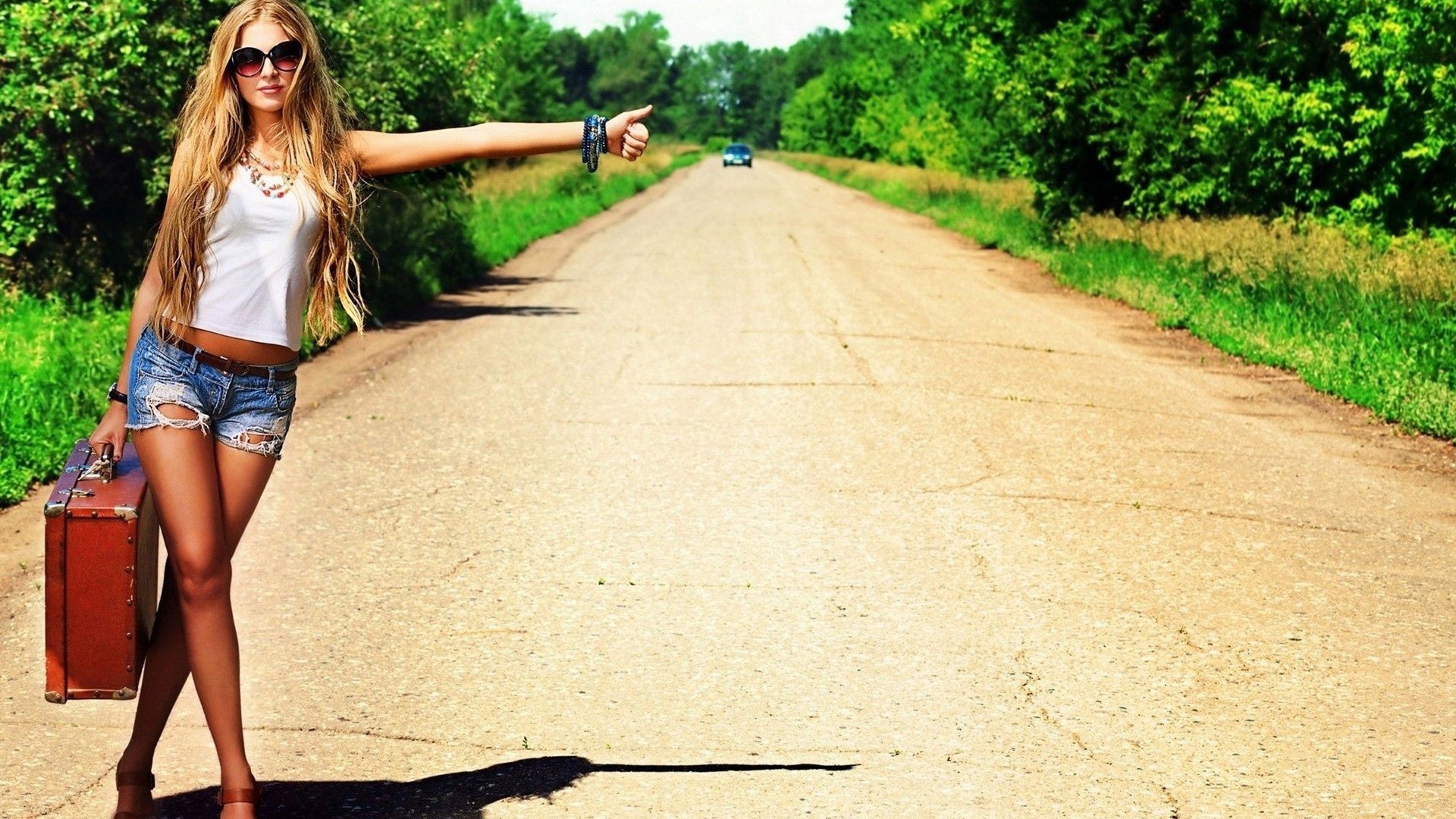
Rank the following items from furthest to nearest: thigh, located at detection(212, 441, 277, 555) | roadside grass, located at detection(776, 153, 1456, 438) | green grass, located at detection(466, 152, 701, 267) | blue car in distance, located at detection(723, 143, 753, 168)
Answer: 1. blue car in distance, located at detection(723, 143, 753, 168)
2. green grass, located at detection(466, 152, 701, 267)
3. roadside grass, located at detection(776, 153, 1456, 438)
4. thigh, located at detection(212, 441, 277, 555)

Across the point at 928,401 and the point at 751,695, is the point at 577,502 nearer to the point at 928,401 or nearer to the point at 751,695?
the point at 751,695

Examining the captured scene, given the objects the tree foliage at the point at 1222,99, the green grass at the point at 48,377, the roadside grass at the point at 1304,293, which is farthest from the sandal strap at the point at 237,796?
the tree foliage at the point at 1222,99

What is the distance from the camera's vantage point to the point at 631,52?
172625 millimetres

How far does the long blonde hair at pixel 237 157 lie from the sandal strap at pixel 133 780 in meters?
1.02

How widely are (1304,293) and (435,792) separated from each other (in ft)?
39.5

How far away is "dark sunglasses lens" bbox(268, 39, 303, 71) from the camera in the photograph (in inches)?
132

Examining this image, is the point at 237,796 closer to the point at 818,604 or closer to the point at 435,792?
the point at 435,792

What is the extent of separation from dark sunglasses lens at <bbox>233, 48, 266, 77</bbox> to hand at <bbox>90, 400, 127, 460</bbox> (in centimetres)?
78

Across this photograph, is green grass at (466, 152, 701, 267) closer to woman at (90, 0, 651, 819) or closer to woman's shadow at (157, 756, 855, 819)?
woman's shadow at (157, 756, 855, 819)

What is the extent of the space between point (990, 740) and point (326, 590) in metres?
2.64

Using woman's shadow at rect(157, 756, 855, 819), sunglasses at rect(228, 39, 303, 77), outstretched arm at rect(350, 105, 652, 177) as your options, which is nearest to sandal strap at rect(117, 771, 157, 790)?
woman's shadow at rect(157, 756, 855, 819)

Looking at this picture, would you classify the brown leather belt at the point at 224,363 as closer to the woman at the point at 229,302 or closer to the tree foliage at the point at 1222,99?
the woman at the point at 229,302

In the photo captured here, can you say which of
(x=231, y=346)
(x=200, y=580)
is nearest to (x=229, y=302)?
(x=231, y=346)

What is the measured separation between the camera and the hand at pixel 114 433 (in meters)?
3.43
